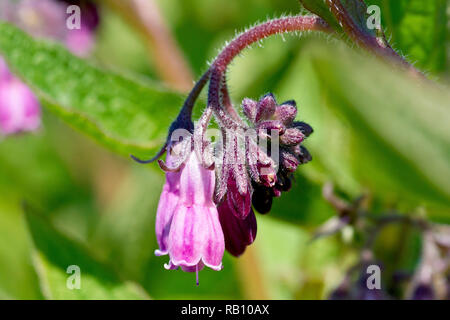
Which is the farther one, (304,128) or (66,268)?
(66,268)

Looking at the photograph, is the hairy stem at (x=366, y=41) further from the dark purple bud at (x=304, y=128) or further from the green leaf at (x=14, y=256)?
the green leaf at (x=14, y=256)

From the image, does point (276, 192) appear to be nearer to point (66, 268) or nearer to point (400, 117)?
point (400, 117)

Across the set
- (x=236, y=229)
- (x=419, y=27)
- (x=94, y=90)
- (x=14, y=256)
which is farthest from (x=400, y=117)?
(x=14, y=256)

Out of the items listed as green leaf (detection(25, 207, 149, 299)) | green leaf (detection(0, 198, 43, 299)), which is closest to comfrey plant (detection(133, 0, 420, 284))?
green leaf (detection(25, 207, 149, 299))

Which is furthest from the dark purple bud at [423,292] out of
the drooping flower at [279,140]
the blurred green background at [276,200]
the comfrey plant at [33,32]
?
the comfrey plant at [33,32]

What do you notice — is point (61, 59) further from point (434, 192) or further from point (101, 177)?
point (101, 177)
